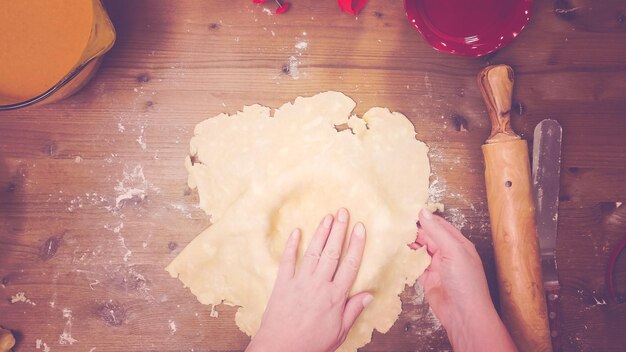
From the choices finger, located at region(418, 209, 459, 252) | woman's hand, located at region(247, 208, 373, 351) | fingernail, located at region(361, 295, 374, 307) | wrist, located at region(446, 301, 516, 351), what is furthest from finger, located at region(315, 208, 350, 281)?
wrist, located at region(446, 301, 516, 351)

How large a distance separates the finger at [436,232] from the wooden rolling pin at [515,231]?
0.12 m

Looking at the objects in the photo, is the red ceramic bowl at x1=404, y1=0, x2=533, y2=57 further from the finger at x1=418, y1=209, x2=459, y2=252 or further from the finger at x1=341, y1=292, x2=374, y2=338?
the finger at x1=341, y1=292, x2=374, y2=338

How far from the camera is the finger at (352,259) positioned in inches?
41.3

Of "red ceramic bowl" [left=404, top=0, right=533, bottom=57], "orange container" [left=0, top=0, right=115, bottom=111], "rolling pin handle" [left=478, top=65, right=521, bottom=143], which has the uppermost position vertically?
"red ceramic bowl" [left=404, top=0, right=533, bottom=57]

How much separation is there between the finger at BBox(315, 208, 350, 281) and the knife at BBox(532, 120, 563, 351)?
1.68ft

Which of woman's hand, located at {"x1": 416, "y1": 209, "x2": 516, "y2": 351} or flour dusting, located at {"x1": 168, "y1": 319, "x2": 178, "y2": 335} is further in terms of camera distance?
flour dusting, located at {"x1": 168, "y1": 319, "x2": 178, "y2": 335}

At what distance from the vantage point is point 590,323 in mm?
1119

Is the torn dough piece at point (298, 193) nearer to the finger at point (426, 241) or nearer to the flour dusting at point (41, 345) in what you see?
the finger at point (426, 241)

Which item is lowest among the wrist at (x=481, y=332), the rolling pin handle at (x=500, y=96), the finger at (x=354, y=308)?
the finger at (x=354, y=308)

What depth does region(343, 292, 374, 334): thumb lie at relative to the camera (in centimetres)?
105

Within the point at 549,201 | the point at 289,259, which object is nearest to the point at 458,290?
the point at 549,201

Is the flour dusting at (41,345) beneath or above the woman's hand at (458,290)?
beneath

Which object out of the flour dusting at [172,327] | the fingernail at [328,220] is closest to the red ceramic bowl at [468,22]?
the fingernail at [328,220]

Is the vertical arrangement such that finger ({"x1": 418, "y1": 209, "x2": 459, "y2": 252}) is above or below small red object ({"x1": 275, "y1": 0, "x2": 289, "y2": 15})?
below
